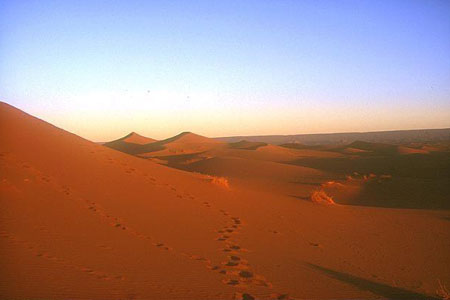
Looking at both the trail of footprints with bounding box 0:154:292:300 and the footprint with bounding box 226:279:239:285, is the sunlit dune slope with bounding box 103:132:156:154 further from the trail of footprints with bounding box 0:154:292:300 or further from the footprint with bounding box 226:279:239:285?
the footprint with bounding box 226:279:239:285

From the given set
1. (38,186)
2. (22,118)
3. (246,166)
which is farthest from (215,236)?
(246,166)

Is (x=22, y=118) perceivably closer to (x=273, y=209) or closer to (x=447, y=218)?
(x=273, y=209)

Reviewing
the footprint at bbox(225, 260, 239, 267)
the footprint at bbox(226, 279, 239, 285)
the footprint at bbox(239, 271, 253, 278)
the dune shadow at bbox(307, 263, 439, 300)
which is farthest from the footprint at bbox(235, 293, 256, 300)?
the dune shadow at bbox(307, 263, 439, 300)

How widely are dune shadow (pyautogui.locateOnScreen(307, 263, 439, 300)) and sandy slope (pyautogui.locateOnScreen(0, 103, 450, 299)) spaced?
0.02 metres

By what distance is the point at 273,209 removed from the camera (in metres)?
11.9

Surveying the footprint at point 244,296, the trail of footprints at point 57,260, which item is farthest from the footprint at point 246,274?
the trail of footprints at point 57,260

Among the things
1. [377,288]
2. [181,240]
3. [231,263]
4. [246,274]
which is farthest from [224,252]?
[377,288]

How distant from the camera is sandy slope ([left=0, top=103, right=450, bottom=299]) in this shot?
16.8ft

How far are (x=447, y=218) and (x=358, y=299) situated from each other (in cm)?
876

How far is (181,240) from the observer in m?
7.39

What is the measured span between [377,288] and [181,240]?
3.76 m

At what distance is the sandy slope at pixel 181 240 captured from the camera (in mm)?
5117

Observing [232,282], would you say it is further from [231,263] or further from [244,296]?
[231,263]

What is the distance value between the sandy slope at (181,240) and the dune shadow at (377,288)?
0.02 m
